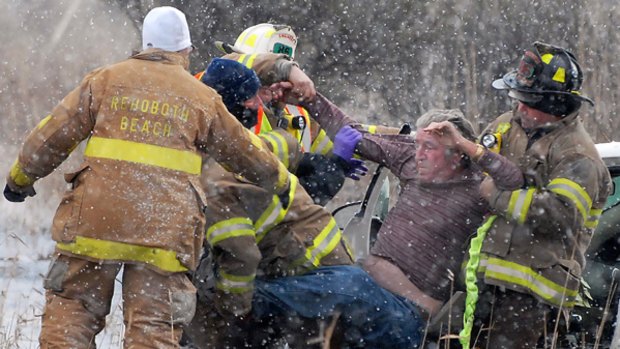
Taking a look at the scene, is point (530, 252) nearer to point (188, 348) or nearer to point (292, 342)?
point (292, 342)

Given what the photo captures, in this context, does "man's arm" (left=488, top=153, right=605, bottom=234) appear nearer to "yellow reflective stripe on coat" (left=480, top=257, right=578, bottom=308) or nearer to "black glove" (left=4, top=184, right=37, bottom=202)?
"yellow reflective stripe on coat" (left=480, top=257, right=578, bottom=308)

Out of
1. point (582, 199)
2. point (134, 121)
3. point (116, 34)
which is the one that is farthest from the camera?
point (116, 34)

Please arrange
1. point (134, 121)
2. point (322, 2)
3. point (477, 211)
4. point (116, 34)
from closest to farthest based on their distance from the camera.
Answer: point (134, 121) → point (477, 211) → point (322, 2) → point (116, 34)

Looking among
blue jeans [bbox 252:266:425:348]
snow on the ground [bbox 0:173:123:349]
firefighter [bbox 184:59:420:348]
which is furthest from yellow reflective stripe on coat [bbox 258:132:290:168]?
snow on the ground [bbox 0:173:123:349]

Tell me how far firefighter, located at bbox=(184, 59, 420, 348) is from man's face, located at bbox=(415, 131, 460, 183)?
468 mm

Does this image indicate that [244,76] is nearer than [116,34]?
Yes

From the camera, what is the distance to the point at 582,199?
464 cm

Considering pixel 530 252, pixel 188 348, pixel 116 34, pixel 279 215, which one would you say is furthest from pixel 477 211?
pixel 116 34

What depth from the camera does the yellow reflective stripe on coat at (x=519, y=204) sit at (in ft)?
15.2

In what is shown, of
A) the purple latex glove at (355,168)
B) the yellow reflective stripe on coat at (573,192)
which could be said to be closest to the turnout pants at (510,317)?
the yellow reflective stripe on coat at (573,192)

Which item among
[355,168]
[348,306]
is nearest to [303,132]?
[355,168]

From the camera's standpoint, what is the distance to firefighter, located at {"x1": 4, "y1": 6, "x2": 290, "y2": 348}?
13.9ft

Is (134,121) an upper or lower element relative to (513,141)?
upper

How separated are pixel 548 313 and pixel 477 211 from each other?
53 cm
